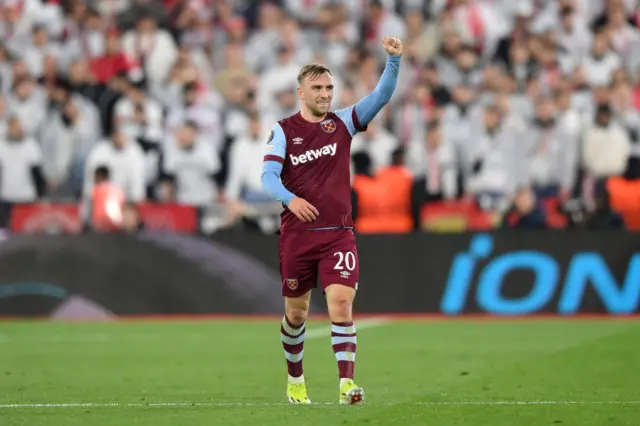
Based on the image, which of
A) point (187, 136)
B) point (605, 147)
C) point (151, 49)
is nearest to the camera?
point (605, 147)

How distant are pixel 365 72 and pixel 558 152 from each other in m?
3.33

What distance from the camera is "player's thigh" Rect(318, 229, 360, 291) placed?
9.34 meters

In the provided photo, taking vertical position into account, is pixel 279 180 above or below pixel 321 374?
above

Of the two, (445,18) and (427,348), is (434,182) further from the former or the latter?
(427,348)

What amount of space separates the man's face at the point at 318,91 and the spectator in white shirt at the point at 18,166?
12028 mm

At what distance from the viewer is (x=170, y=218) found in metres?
20.0

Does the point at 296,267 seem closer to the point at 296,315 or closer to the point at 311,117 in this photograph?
the point at 296,315

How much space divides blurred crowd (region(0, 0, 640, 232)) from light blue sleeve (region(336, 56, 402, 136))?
31.5 feet

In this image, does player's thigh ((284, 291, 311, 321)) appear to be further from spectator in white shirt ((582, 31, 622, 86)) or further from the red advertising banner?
spectator in white shirt ((582, 31, 622, 86))

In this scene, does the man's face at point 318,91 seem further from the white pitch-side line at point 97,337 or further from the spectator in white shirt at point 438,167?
the spectator in white shirt at point 438,167

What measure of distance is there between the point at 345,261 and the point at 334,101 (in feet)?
Result: 39.7


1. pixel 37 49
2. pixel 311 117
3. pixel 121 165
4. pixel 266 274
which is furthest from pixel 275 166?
pixel 37 49

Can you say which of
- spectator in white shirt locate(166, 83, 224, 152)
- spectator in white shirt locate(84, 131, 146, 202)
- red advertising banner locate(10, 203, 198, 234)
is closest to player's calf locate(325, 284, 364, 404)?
red advertising banner locate(10, 203, 198, 234)

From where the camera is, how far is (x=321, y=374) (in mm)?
12281
